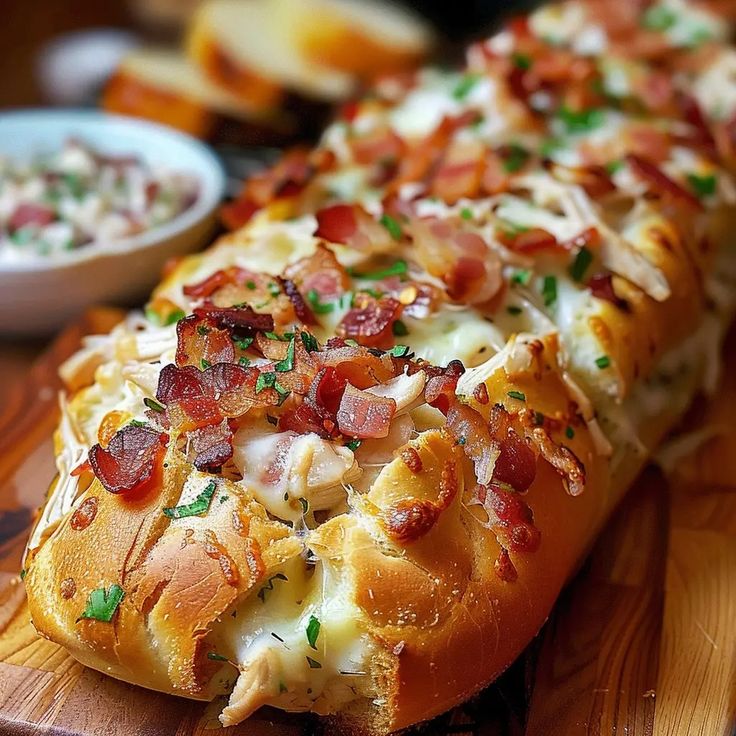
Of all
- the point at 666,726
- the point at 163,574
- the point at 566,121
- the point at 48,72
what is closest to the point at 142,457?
the point at 163,574

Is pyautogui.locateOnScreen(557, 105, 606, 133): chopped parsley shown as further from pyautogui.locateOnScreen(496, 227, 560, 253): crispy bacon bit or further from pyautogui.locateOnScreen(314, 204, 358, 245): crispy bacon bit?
pyautogui.locateOnScreen(314, 204, 358, 245): crispy bacon bit

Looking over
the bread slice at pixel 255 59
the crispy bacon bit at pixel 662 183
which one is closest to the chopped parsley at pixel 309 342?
the crispy bacon bit at pixel 662 183

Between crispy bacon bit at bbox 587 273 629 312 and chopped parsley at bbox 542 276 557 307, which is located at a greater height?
crispy bacon bit at bbox 587 273 629 312

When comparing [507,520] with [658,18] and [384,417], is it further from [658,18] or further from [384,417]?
[658,18]

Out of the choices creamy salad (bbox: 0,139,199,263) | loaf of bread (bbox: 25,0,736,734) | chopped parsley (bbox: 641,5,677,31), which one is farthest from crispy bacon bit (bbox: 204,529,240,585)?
chopped parsley (bbox: 641,5,677,31)

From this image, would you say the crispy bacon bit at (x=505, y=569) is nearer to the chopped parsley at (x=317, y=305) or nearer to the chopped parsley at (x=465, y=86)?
the chopped parsley at (x=317, y=305)

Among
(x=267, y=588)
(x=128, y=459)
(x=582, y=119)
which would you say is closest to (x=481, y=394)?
(x=267, y=588)
